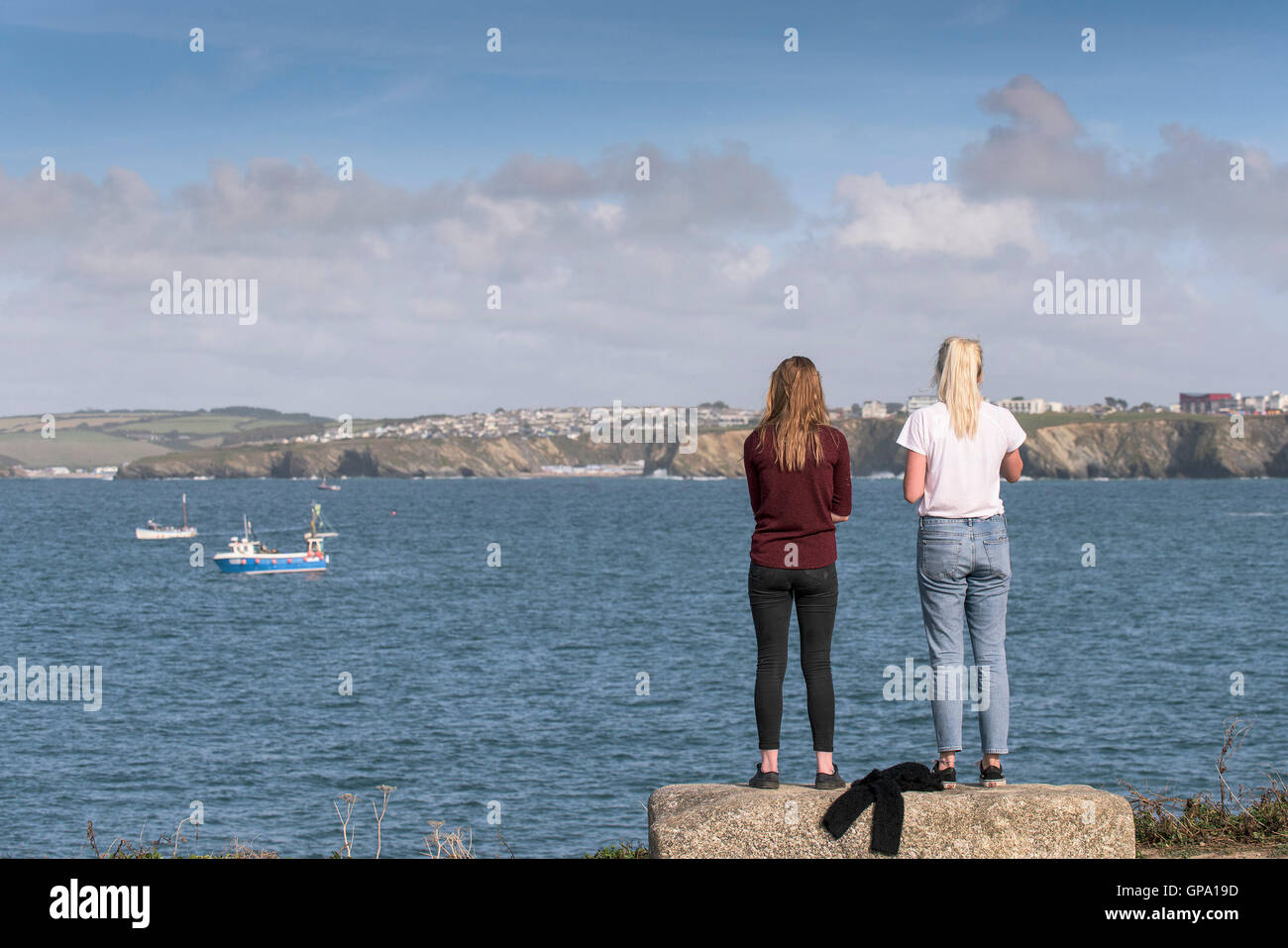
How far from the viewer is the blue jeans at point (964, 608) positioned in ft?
20.9

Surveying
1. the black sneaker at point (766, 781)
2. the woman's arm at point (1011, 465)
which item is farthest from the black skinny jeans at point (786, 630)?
the woman's arm at point (1011, 465)

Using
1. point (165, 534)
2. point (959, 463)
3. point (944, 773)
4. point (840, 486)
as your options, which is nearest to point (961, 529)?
point (959, 463)

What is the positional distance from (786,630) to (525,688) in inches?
1583

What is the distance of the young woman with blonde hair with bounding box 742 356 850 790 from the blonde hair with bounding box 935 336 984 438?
635 millimetres

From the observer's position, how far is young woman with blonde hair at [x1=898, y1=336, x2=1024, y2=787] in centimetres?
638

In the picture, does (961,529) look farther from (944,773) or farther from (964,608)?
(944,773)

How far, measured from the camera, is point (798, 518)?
6328 millimetres

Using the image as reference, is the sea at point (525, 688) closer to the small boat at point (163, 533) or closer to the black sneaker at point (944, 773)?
the black sneaker at point (944, 773)

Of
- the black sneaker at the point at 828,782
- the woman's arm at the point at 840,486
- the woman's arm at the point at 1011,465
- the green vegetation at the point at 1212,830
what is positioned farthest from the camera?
the green vegetation at the point at 1212,830

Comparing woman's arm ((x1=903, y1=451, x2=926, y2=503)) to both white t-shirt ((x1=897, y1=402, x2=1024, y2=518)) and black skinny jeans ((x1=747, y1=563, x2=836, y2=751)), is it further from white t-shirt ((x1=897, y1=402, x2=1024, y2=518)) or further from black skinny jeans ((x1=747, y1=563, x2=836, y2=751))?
black skinny jeans ((x1=747, y1=563, x2=836, y2=751))
